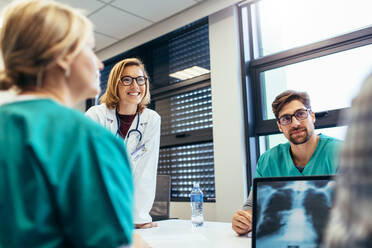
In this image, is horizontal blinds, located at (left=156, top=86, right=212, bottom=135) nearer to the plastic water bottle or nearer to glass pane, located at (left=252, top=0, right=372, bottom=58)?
glass pane, located at (left=252, top=0, right=372, bottom=58)

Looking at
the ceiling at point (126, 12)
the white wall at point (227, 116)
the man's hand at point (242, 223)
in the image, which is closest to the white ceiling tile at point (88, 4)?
the ceiling at point (126, 12)

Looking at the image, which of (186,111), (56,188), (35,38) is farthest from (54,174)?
(186,111)

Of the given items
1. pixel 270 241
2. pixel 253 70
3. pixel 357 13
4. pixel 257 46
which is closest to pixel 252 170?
pixel 253 70

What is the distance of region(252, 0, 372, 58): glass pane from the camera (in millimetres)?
2184

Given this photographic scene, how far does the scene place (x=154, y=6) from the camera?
9.29 ft

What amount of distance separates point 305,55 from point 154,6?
4.43 feet

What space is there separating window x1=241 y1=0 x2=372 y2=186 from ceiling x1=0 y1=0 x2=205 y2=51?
24.6 inches

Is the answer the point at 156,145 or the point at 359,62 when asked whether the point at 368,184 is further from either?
the point at 359,62

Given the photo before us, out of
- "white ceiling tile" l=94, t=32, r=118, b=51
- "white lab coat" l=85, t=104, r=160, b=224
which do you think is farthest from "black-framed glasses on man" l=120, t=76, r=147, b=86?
"white ceiling tile" l=94, t=32, r=118, b=51

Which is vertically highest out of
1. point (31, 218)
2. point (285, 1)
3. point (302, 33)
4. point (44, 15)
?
point (285, 1)

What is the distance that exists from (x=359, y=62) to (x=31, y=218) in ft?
7.33

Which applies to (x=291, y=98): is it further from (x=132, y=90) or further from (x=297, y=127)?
(x=132, y=90)

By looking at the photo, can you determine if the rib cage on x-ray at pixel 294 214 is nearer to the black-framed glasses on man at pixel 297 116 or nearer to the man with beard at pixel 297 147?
the man with beard at pixel 297 147

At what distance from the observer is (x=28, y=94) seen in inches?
22.3
